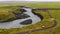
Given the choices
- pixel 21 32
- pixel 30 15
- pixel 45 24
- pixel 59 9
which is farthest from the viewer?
pixel 59 9

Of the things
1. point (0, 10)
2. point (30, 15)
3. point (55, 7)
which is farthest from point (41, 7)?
point (0, 10)

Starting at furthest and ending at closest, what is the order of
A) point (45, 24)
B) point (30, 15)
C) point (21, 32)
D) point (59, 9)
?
point (59, 9) < point (30, 15) < point (45, 24) < point (21, 32)

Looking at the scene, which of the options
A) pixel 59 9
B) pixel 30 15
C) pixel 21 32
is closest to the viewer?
pixel 21 32

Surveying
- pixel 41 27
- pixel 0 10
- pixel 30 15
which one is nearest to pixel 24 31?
pixel 41 27

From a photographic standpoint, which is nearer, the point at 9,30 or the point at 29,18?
the point at 9,30

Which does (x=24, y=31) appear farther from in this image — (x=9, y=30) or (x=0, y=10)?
(x=0, y=10)

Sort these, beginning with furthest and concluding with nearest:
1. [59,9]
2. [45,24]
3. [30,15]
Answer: [59,9] → [30,15] → [45,24]

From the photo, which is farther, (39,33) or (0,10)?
(0,10)

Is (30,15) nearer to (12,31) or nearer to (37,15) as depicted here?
(37,15)
